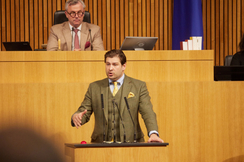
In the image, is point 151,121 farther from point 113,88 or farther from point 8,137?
point 8,137

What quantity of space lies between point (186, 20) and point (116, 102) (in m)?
4.18

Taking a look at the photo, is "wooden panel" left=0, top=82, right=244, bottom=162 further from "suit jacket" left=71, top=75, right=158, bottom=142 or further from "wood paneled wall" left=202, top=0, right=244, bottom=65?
"wood paneled wall" left=202, top=0, right=244, bottom=65

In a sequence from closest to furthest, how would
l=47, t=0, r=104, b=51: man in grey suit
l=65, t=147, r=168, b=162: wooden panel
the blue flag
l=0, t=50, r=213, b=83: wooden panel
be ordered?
1. l=65, t=147, r=168, b=162: wooden panel
2. l=0, t=50, r=213, b=83: wooden panel
3. l=47, t=0, r=104, b=51: man in grey suit
4. the blue flag

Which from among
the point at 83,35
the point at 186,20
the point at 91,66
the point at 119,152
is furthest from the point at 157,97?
the point at 186,20

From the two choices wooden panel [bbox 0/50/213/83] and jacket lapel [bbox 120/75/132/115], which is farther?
wooden panel [bbox 0/50/213/83]

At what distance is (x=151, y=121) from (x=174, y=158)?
42.9 inches

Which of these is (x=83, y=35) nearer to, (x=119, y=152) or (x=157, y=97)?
(x=157, y=97)

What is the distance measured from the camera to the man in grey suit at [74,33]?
430cm

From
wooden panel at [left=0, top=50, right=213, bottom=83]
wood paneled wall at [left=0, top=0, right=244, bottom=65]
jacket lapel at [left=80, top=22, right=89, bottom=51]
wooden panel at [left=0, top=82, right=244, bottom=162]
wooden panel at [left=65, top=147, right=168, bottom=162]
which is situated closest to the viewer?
wooden panel at [left=65, top=147, right=168, bottom=162]

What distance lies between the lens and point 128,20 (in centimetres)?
709

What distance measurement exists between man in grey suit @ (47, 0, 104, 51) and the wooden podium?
93.6 inches

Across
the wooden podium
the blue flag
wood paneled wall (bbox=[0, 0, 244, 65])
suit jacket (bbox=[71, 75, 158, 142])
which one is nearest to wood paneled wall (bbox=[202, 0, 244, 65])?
wood paneled wall (bbox=[0, 0, 244, 65])

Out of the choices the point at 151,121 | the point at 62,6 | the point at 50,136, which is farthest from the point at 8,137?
the point at 62,6

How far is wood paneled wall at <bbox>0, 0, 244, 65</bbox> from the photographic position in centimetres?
687
